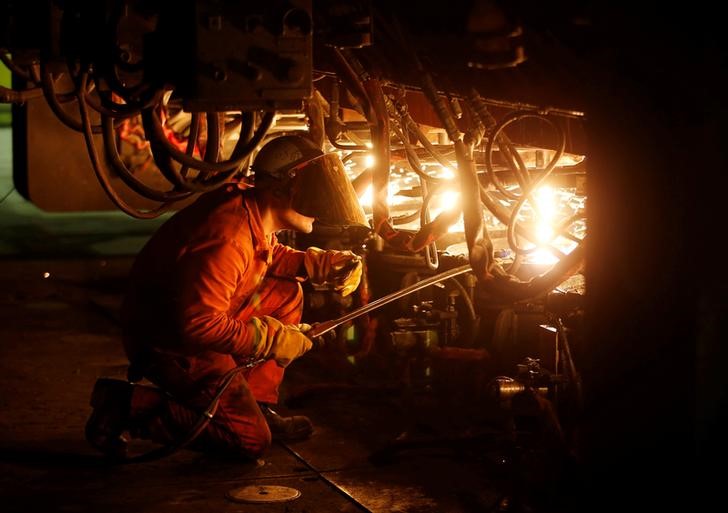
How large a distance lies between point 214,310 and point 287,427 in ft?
3.30

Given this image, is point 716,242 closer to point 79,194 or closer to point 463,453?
point 463,453

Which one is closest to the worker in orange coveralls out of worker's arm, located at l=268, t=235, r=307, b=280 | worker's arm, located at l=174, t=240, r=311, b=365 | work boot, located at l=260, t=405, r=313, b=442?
worker's arm, located at l=174, t=240, r=311, b=365

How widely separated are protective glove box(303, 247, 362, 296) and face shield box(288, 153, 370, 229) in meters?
0.65

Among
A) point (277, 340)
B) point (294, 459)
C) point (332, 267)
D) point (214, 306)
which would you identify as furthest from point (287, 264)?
point (294, 459)

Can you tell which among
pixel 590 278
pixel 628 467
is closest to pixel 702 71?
pixel 590 278

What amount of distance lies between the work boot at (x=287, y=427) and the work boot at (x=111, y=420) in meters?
0.79

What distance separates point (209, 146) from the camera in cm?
468

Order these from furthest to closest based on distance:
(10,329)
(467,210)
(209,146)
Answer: (10,329) < (209,146) < (467,210)

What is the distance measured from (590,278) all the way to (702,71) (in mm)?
647

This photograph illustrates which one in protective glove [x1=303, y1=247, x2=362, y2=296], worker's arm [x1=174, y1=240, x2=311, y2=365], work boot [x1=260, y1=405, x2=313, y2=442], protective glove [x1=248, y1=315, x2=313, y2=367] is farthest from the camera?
protective glove [x1=303, y1=247, x2=362, y2=296]

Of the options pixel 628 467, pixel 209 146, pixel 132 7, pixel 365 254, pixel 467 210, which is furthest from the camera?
pixel 365 254

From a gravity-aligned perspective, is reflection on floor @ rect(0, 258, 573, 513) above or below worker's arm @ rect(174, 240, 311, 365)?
below

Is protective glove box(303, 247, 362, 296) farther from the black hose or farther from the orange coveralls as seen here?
the black hose

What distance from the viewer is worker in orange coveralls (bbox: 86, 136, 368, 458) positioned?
4.68 m
